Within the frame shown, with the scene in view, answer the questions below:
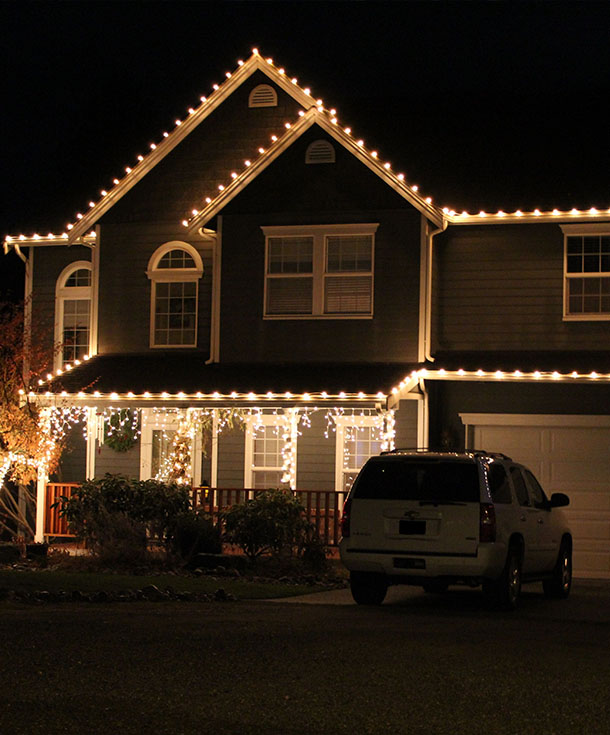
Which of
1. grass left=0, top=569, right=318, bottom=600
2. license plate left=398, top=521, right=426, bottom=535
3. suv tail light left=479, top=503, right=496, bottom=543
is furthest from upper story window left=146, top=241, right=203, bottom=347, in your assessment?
suv tail light left=479, top=503, right=496, bottom=543

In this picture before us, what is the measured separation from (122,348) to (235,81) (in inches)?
213

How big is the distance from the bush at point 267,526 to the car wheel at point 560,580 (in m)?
3.96

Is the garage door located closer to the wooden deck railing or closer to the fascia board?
the wooden deck railing

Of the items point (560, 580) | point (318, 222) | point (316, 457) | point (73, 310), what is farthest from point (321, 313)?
point (560, 580)

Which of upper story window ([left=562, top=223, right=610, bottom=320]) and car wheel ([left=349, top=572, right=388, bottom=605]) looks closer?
car wheel ([left=349, top=572, right=388, bottom=605])

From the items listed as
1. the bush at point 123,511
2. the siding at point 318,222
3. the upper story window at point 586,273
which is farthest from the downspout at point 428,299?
the bush at point 123,511

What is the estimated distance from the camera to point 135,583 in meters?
16.0

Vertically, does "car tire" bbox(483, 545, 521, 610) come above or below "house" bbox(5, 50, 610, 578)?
below

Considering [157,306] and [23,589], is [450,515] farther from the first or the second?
[157,306]

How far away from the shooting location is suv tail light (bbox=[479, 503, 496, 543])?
13.9 m

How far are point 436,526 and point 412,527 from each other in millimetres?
287

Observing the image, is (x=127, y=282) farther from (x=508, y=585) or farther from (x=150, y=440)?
(x=508, y=585)

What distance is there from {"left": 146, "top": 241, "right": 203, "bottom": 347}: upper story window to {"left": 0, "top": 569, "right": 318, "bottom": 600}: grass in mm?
6506

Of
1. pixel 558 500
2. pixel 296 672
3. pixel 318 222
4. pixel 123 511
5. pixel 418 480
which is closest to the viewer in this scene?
pixel 296 672
